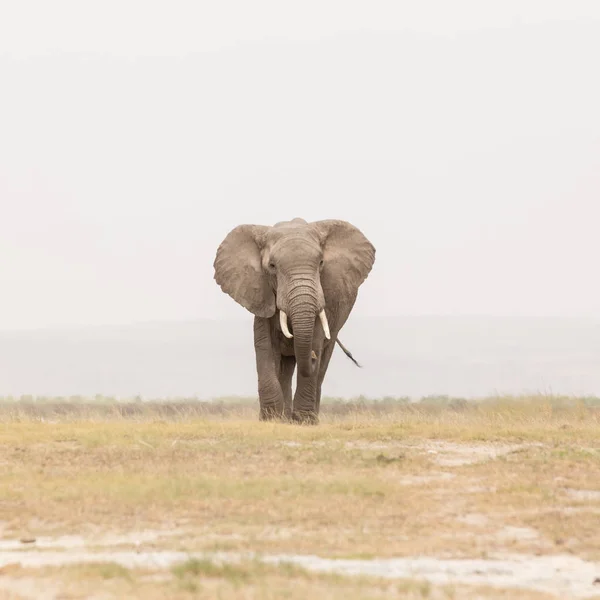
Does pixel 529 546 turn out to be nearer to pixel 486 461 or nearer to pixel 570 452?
pixel 486 461

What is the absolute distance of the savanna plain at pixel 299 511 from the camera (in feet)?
25.7

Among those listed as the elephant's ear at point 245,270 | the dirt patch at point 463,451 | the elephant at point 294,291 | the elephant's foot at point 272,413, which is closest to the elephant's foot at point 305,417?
the elephant at point 294,291

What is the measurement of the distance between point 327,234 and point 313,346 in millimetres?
2354

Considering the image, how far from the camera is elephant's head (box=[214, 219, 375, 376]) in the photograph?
66.1 feet

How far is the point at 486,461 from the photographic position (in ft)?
46.4

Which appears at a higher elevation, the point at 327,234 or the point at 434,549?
the point at 327,234

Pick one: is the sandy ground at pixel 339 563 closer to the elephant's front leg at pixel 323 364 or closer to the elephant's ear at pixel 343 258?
the elephant's ear at pixel 343 258

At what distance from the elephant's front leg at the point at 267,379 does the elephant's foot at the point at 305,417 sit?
0.31m

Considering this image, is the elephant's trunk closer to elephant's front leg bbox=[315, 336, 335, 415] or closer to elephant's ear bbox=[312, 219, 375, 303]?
elephant's ear bbox=[312, 219, 375, 303]

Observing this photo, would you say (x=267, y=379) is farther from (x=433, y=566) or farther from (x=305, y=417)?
(x=433, y=566)

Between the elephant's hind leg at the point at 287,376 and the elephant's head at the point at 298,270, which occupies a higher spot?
the elephant's head at the point at 298,270

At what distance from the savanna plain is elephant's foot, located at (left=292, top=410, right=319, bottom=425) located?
3.06 meters

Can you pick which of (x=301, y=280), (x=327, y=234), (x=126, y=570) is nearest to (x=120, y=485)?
(x=126, y=570)

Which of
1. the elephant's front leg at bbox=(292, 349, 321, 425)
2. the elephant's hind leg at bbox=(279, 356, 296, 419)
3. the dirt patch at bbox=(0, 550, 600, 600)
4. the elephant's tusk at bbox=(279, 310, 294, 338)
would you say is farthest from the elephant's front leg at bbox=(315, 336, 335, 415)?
the dirt patch at bbox=(0, 550, 600, 600)
